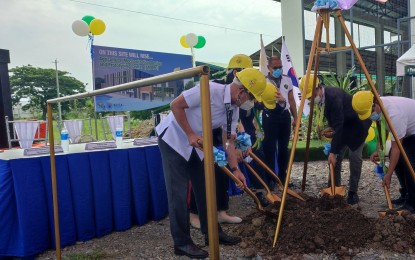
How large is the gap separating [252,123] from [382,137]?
1447 mm

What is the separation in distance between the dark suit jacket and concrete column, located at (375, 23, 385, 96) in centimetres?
956

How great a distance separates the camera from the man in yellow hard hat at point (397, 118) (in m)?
3.28

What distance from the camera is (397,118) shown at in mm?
3270

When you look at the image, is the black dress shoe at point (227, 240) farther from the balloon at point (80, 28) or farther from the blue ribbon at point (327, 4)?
the balloon at point (80, 28)

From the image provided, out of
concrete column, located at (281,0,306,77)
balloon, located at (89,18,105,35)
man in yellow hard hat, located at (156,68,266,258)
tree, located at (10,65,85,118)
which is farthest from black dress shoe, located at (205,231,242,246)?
tree, located at (10,65,85,118)

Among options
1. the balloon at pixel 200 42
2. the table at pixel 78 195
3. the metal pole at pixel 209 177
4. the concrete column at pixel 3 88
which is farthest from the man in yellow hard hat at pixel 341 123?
the balloon at pixel 200 42

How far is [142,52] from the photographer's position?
10445 mm

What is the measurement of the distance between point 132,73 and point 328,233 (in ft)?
27.8

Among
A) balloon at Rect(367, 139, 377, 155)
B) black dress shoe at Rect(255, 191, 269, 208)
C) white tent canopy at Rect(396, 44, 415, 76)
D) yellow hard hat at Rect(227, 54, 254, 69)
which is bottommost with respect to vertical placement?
black dress shoe at Rect(255, 191, 269, 208)

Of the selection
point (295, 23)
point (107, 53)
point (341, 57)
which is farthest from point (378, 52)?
point (107, 53)

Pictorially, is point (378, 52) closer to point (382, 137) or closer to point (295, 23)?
point (295, 23)

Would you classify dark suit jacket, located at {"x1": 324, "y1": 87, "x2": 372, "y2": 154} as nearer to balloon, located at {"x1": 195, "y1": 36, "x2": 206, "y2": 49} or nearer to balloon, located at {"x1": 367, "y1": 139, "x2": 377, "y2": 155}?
balloon, located at {"x1": 367, "y1": 139, "x2": 377, "y2": 155}

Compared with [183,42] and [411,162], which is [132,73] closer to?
[183,42]

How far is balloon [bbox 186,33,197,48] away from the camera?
1068 centimetres
